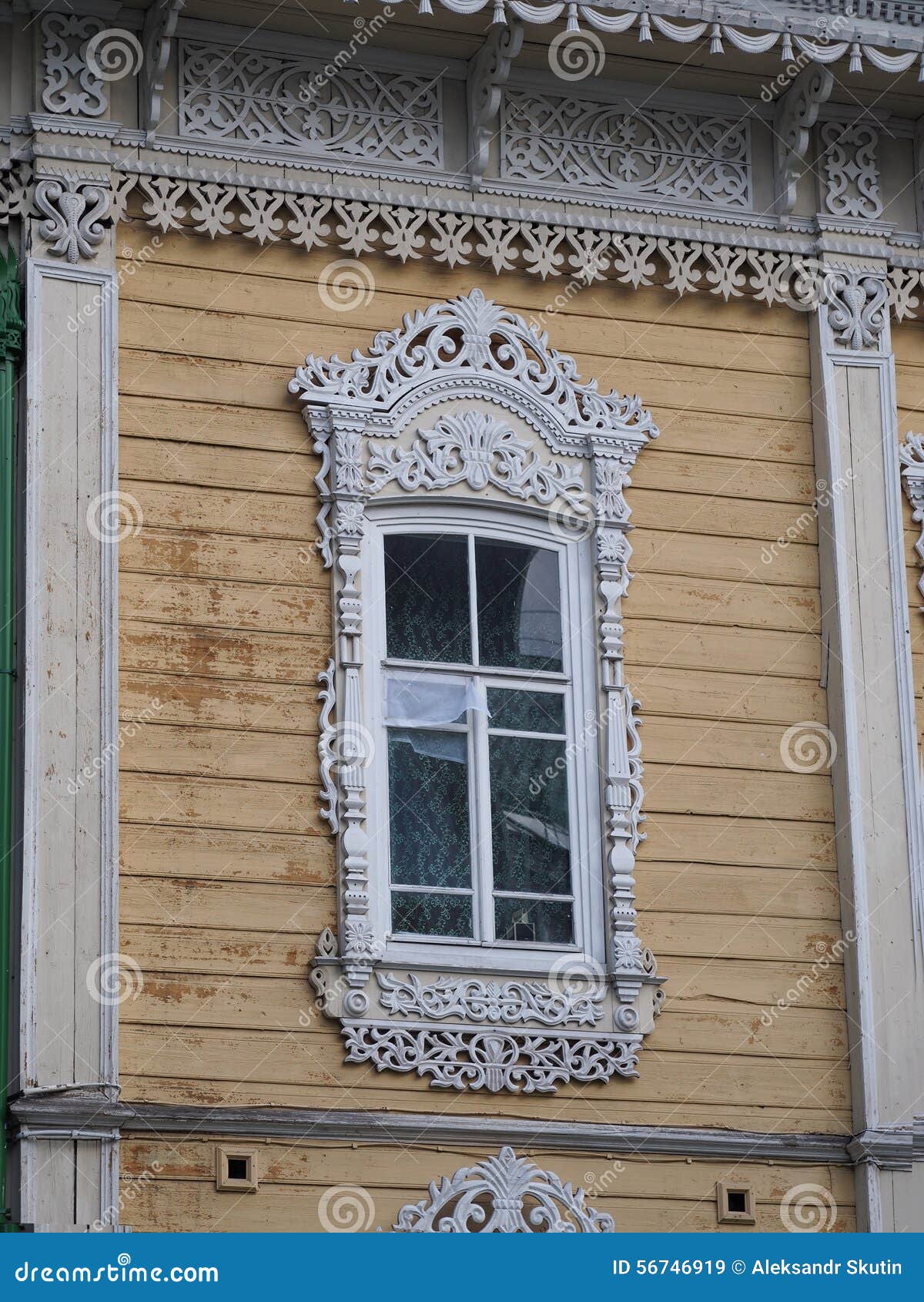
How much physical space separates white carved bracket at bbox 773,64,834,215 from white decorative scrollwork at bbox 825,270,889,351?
416 millimetres

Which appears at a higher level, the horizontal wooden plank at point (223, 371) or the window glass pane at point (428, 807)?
the horizontal wooden plank at point (223, 371)

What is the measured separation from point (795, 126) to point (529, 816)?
344cm

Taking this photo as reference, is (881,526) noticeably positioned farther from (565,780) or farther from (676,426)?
(565,780)

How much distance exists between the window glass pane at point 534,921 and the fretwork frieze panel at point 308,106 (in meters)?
3.27

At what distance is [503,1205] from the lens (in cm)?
957

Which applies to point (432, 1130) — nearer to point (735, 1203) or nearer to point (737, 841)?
point (735, 1203)

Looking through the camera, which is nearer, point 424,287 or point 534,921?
point 534,921

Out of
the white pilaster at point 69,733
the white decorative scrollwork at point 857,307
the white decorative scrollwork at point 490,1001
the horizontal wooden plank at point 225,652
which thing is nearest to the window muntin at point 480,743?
the white decorative scrollwork at point 490,1001

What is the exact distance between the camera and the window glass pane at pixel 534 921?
9.99 meters

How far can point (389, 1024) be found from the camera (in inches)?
380

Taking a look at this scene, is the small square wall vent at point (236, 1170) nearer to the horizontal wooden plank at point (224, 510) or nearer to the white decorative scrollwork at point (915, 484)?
the horizontal wooden plank at point (224, 510)

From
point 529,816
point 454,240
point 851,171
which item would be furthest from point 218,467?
point 851,171

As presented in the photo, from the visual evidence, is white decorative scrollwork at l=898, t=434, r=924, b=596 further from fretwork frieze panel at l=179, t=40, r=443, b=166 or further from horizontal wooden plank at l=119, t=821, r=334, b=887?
horizontal wooden plank at l=119, t=821, r=334, b=887

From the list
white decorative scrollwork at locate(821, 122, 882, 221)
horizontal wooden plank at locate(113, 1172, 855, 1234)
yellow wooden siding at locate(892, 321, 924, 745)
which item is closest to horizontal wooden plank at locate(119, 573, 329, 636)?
horizontal wooden plank at locate(113, 1172, 855, 1234)
